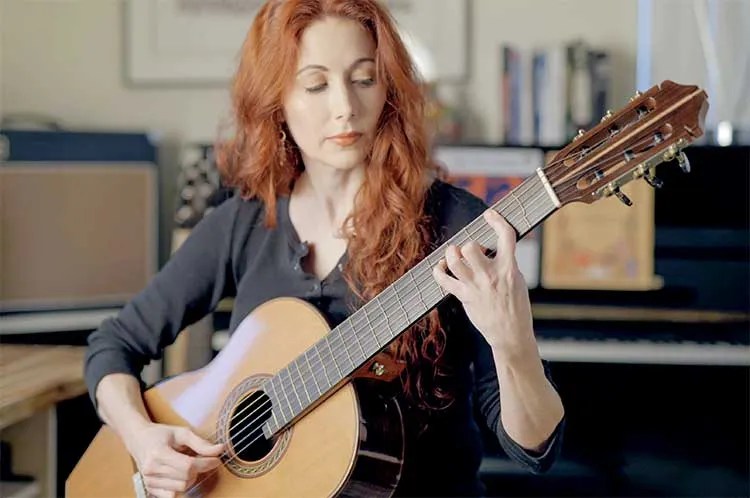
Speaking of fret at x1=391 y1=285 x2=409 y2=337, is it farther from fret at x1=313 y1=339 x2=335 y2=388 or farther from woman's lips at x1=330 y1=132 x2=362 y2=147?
woman's lips at x1=330 y1=132 x2=362 y2=147

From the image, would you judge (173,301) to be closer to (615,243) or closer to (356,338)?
(356,338)

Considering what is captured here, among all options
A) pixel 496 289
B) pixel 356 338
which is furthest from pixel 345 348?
pixel 496 289

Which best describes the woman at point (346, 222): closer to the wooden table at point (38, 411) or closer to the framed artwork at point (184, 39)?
the wooden table at point (38, 411)

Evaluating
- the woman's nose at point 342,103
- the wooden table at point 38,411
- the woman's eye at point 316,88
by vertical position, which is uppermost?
the woman's eye at point 316,88

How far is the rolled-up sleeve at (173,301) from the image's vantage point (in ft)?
4.09

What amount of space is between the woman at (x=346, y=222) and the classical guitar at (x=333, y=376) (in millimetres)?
47

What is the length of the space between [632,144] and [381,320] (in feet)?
1.10

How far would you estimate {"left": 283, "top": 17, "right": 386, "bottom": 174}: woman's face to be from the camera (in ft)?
3.52

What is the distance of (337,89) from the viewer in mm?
1067

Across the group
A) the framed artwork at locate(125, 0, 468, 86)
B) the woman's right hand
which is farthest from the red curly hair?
the framed artwork at locate(125, 0, 468, 86)

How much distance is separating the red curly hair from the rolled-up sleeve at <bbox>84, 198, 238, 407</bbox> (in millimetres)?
169

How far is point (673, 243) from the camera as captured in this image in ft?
6.36

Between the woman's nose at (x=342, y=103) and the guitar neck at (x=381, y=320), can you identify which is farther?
the woman's nose at (x=342, y=103)

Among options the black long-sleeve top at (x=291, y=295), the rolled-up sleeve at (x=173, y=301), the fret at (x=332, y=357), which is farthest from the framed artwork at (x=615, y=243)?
the fret at (x=332, y=357)
